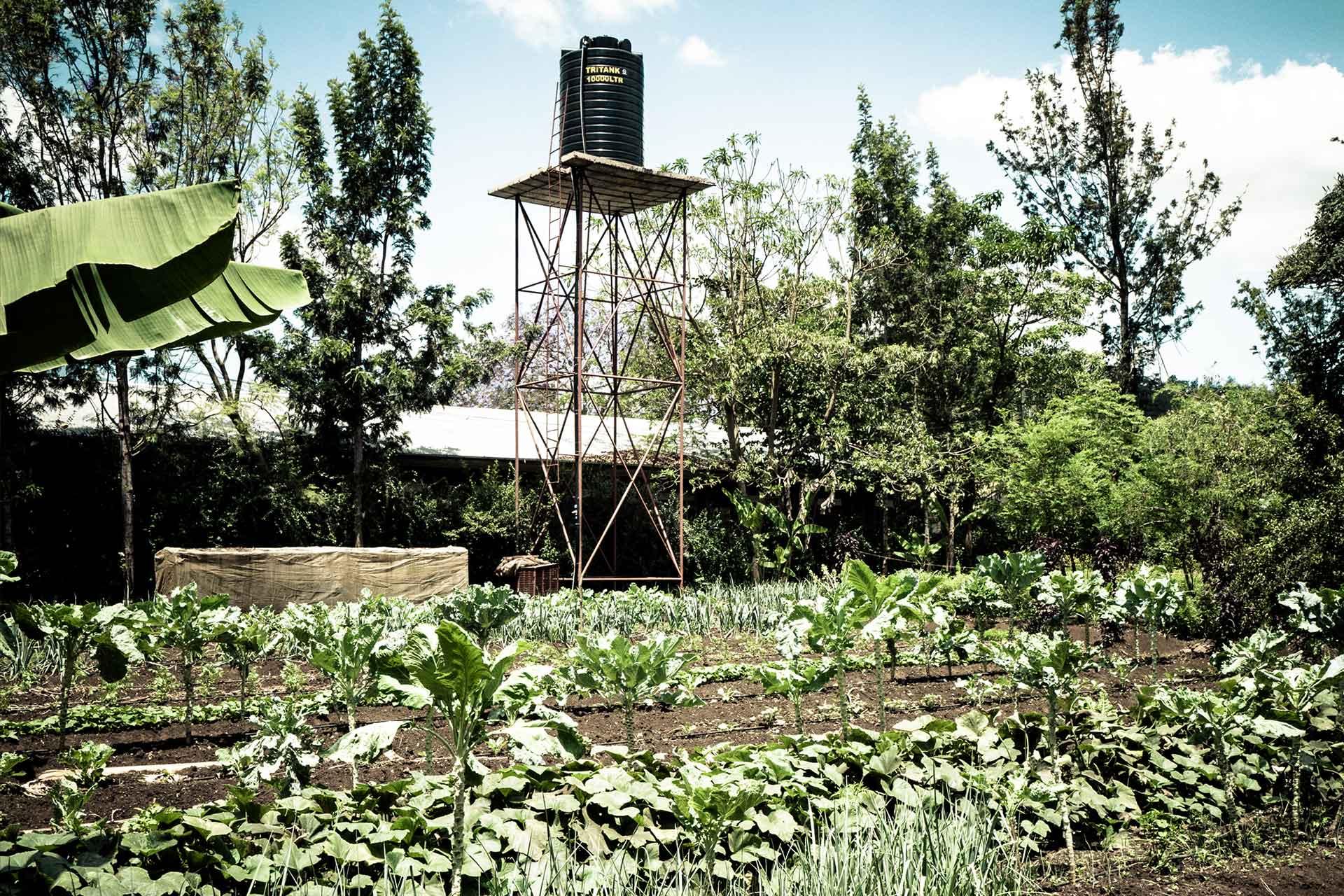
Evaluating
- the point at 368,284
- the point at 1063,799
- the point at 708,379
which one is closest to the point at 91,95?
the point at 368,284

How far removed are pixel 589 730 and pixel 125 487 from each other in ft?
41.4

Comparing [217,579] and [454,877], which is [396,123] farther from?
[454,877]

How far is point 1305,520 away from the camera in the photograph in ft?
35.1

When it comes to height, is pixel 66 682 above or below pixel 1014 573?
below

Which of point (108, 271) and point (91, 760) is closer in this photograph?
point (91, 760)

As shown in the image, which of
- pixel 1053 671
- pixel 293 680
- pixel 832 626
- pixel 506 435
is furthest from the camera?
pixel 506 435

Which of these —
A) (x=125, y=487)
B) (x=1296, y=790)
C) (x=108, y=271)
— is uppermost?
(x=108, y=271)

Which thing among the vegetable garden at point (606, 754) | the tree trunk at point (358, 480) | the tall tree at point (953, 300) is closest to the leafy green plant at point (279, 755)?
the vegetable garden at point (606, 754)

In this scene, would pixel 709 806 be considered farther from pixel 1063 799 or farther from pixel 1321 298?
pixel 1321 298

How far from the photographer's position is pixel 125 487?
17.0 metres

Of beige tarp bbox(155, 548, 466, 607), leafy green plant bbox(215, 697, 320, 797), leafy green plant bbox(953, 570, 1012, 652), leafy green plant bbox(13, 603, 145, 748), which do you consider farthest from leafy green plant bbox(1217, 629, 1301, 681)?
beige tarp bbox(155, 548, 466, 607)

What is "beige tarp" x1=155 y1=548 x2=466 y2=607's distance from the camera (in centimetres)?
1405

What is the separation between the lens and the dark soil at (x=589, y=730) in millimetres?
5613

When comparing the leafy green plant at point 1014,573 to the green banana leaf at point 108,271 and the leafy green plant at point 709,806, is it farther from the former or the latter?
the green banana leaf at point 108,271
